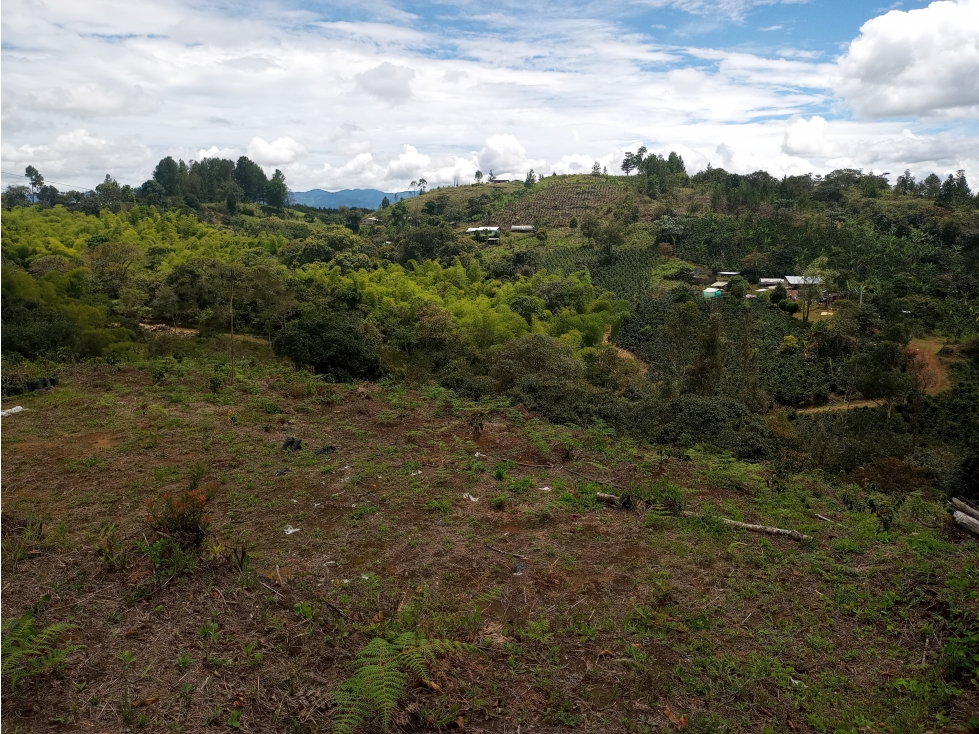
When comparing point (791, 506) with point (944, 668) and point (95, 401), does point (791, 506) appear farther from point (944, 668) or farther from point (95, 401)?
point (95, 401)

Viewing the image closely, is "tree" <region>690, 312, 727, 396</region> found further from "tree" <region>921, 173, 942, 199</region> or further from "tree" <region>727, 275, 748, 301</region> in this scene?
"tree" <region>921, 173, 942, 199</region>

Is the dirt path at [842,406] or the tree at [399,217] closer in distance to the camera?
the dirt path at [842,406]

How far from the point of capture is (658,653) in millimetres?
4492

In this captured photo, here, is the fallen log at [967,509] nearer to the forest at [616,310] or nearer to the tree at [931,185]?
the forest at [616,310]

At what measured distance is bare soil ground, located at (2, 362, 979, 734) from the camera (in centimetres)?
382

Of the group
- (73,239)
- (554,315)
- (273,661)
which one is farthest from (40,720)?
(73,239)

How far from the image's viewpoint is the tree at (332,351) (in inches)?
610

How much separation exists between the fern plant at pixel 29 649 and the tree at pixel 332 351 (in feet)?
36.2

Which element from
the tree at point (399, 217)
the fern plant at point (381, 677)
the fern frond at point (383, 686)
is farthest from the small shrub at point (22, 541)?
the tree at point (399, 217)

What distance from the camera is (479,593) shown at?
527cm

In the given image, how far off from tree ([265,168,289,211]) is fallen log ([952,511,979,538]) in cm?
7883

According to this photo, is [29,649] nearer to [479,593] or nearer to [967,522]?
[479,593]

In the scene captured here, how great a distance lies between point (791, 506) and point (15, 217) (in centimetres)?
5114

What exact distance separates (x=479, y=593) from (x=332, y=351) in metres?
11.3
